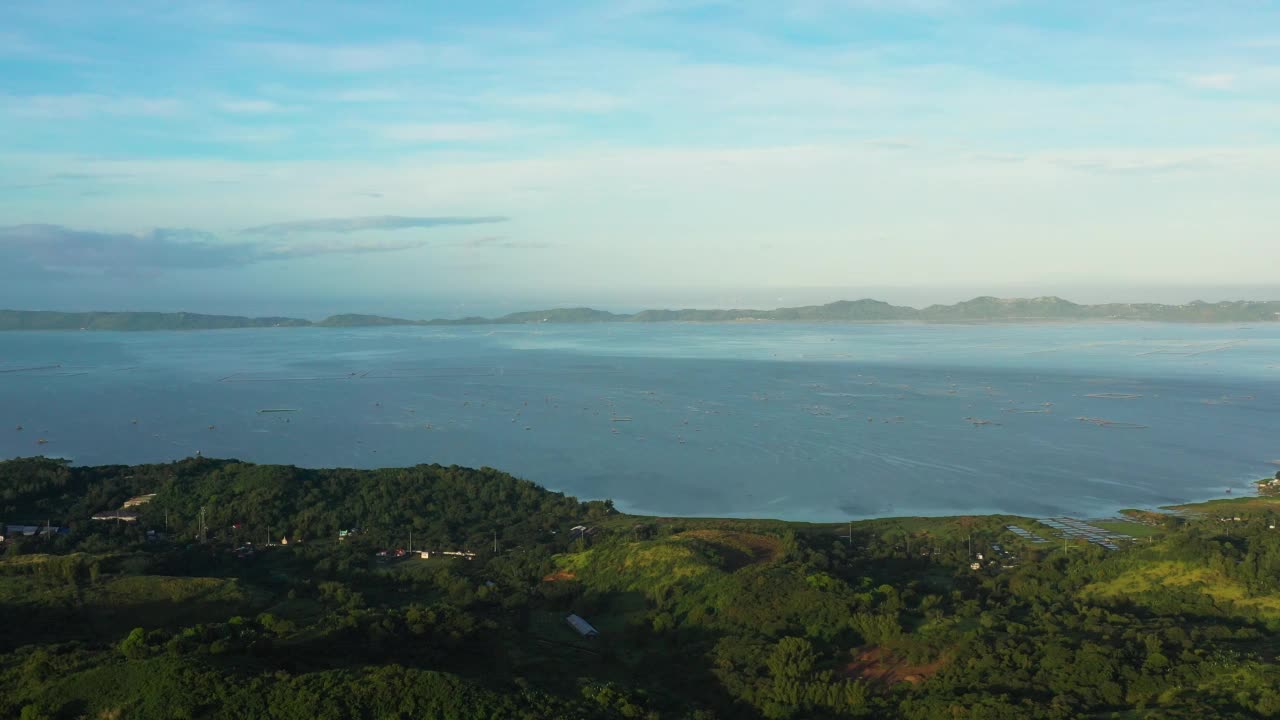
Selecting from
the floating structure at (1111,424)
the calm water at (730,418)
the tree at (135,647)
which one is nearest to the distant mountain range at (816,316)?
the calm water at (730,418)

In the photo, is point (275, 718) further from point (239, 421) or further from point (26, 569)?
point (239, 421)

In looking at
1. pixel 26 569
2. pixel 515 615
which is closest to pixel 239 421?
pixel 26 569

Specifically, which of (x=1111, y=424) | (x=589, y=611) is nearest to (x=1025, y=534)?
(x=589, y=611)

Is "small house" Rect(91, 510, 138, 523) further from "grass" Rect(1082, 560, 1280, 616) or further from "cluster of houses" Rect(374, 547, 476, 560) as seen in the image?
"grass" Rect(1082, 560, 1280, 616)

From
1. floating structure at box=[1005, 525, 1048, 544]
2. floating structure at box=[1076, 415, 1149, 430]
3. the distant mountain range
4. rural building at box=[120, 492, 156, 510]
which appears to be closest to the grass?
floating structure at box=[1005, 525, 1048, 544]

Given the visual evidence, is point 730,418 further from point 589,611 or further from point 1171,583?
point 589,611

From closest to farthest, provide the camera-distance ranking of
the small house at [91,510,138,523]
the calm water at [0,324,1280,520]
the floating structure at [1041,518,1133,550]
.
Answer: the floating structure at [1041,518,1133,550], the small house at [91,510,138,523], the calm water at [0,324,1280,520]
